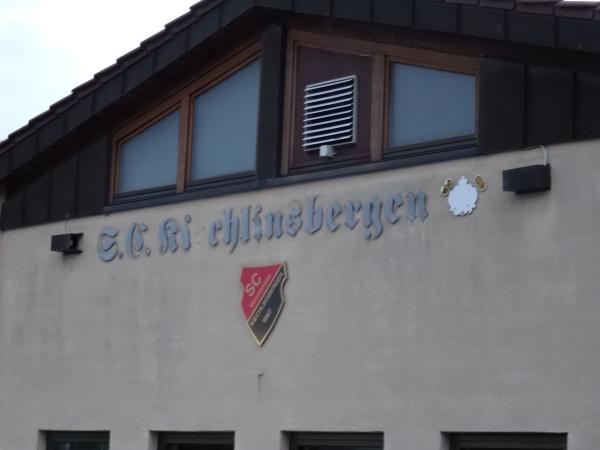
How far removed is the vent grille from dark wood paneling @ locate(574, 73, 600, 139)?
8.20 ft

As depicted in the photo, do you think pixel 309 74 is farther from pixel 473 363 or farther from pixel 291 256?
pixel 473 363

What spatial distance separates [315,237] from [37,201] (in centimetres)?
418

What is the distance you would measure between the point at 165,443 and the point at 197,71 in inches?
156

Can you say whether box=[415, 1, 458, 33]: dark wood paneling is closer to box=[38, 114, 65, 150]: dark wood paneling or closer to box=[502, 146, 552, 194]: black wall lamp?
box=[502, 146, 552, 194]: black wall lamp

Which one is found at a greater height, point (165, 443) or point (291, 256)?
point (291, 256)

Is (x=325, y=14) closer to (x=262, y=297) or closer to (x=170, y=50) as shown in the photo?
(x=170, y=50)

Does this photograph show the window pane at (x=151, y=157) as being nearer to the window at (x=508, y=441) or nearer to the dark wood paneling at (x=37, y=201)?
the dark wood paneling at (x=37, y=201)

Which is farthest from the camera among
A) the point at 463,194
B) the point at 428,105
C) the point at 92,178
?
the point at 92,178

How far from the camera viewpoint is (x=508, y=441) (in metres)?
10.4

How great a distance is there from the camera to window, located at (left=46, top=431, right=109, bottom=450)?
13664mm

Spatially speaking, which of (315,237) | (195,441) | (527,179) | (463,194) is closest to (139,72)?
(315,237)

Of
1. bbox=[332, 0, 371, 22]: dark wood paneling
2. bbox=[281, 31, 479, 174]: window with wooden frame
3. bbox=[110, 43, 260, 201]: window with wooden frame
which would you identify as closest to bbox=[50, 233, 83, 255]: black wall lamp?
bbox=[110, 43, 260, 201]: window with wooden frame

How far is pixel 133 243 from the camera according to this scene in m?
13.7

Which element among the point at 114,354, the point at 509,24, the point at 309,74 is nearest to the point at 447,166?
the point at 509,24
